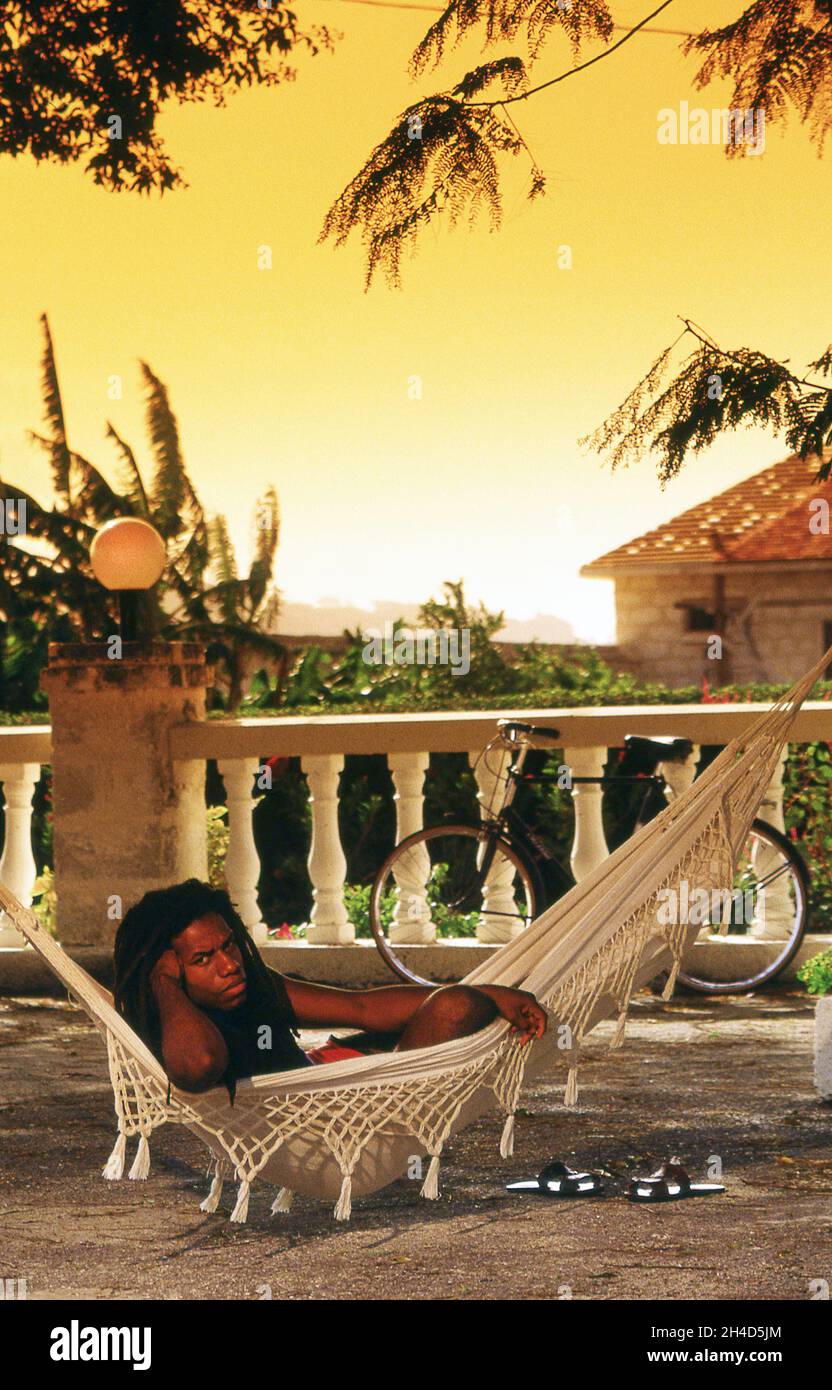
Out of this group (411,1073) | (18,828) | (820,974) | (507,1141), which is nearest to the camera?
(411,1073)

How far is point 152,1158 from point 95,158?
28.9 feet

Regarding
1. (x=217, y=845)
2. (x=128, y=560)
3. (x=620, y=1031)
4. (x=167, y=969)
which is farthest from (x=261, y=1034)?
(x=217, y=845)

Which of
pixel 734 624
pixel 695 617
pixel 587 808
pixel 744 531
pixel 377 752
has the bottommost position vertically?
pixel 587 808

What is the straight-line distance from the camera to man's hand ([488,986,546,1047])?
3941mm

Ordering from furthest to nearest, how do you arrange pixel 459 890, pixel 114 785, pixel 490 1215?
pixel 459 890, pixel 114 785, pixel 490 1215

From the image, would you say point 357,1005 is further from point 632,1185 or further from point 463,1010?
point 632,1185

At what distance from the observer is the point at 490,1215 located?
3863 mm

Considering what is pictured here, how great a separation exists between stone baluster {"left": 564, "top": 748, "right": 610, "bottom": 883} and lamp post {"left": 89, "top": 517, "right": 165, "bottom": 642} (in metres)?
1.85

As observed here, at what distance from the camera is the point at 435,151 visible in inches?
237

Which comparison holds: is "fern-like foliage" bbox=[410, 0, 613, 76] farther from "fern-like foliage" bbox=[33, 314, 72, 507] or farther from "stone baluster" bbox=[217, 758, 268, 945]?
"fern-like foliage" bbox=[33, 314, 72, 507]

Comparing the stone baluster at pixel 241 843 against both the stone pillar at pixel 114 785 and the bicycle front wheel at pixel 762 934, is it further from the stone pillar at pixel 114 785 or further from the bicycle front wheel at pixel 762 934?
the bicycle front wheel at pixel 762 934

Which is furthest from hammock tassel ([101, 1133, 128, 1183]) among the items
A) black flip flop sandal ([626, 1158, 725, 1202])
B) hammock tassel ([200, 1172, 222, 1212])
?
black flip flop sandal ([626, 1158, 725, 1202])

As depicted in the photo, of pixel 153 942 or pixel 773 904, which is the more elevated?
pixel 153 942

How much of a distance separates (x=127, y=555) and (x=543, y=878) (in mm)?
2131
